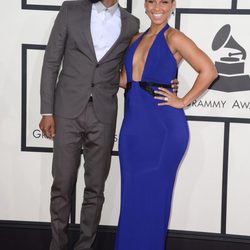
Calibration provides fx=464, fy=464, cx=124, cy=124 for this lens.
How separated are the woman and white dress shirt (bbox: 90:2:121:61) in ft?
0.52

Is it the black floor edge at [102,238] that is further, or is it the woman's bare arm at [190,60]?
the black floor edge at [102,238]

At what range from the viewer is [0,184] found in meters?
3.06

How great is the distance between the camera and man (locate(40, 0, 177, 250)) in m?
2.39

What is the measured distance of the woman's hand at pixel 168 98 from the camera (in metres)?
2.32

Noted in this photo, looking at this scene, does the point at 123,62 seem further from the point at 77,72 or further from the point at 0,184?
the point at 0,184

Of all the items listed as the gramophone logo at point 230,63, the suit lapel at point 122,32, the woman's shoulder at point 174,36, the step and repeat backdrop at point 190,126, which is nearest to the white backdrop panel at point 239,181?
the step and repeat backdrop at point 190,126

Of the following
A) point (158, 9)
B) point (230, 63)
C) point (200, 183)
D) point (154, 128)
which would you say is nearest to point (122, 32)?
point (158, 9)

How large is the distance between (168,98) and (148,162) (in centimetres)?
34

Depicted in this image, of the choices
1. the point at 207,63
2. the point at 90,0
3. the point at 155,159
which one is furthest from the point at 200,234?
the point at 90,0

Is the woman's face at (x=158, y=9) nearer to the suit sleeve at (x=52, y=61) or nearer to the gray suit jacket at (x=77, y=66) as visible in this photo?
the gray suit jacket at (x=77, y=66)

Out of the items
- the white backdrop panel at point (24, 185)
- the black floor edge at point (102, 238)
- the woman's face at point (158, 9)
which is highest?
the woman's face at point (158, 9)

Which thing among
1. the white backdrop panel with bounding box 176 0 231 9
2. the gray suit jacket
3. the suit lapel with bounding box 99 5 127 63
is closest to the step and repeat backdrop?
the white backdrop panel with bounding box 176 0 231 9

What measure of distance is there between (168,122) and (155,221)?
1.69 ft

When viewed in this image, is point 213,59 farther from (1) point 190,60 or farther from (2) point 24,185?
(2) point 24,185
